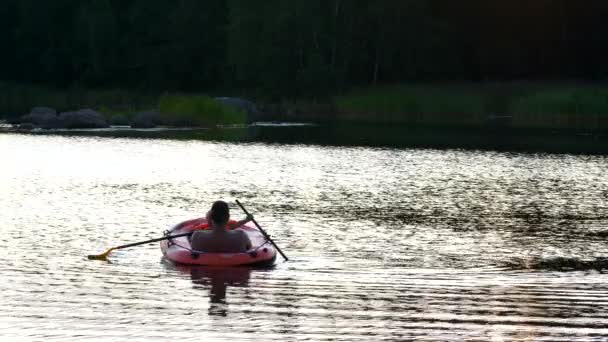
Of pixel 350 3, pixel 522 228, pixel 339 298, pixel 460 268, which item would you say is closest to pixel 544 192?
pixel 522 228

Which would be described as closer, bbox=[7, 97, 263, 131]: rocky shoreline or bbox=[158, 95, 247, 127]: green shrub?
bbox=[7, 97, 263, 131]: rocky shoreline

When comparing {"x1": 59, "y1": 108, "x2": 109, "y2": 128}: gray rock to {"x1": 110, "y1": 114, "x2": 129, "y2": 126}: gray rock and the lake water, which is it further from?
the lake water

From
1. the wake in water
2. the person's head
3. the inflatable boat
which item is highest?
the person's head

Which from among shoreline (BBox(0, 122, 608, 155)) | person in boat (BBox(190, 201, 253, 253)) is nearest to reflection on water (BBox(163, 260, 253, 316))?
person in boat (BBox(190, 201, 253, 253))

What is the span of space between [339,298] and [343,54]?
6027cm

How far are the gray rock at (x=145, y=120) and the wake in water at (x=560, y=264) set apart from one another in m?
39.6

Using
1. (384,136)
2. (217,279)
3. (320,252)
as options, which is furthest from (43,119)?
(217,279)

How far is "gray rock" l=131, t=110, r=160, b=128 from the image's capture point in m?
58.6

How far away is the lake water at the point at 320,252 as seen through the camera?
49.7ft

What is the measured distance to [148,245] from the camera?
21609 mm

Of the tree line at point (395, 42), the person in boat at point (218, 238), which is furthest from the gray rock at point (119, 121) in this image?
the person in boat at point (218, 238)

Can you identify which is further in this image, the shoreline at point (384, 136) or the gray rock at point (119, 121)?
the gray rock at point (119, 121)

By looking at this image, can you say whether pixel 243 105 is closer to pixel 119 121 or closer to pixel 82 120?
pixel 119 121

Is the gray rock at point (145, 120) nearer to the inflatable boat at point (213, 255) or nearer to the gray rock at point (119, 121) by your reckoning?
the gray rock at point (119, 121)
